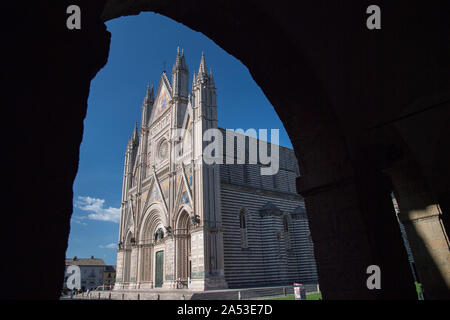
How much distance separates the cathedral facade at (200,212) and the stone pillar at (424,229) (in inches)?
521

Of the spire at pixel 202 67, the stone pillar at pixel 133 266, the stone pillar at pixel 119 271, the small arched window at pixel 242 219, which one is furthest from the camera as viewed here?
the stone pillar at pixel 119 271

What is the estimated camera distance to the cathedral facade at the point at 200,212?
1847 cm

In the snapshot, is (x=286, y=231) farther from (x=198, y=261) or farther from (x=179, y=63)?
(x=179, y=63)

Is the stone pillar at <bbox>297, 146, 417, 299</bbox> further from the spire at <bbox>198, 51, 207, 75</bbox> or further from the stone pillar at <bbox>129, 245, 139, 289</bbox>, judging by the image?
the stone pillar at <bbox>129, 245, 139, 289</bbox>

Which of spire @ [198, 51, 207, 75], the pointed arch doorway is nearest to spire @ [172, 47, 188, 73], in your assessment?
spire @ [198, 51, 207, 75]

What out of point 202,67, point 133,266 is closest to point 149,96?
point 202,67

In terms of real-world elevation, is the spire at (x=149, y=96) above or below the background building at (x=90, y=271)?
above

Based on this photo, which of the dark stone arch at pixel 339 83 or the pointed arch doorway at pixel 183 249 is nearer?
the dark stone arch at pixel 339 83

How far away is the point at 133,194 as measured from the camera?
27.9 m

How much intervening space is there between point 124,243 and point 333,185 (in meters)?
26.7

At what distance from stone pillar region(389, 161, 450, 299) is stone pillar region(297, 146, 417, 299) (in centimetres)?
213

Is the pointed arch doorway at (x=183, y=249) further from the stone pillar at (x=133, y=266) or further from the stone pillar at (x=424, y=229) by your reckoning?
the stone pillar at (x=424, y=229)

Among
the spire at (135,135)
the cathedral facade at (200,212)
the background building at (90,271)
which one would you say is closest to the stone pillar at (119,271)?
the cathedral facade at (200,212)
